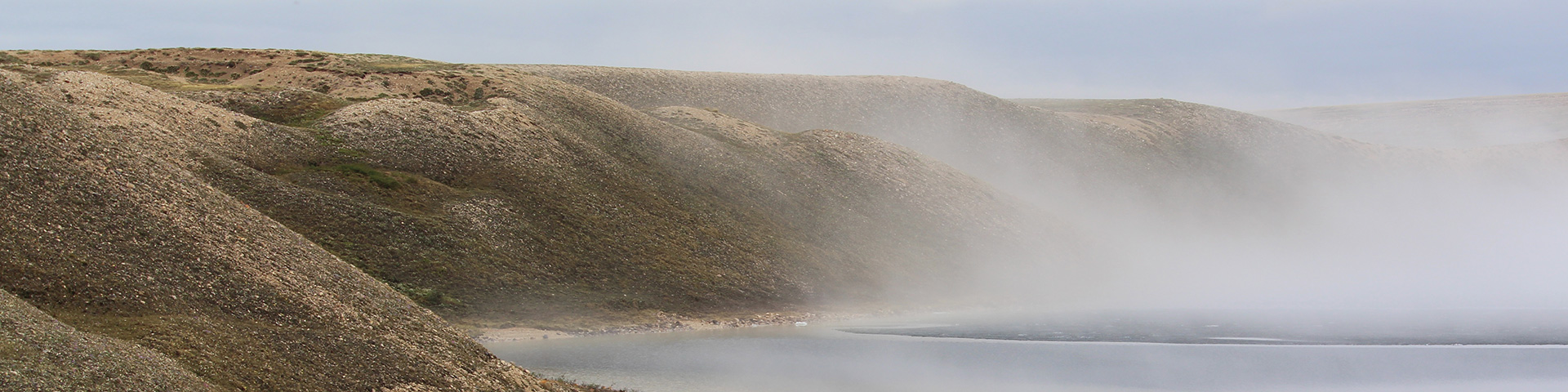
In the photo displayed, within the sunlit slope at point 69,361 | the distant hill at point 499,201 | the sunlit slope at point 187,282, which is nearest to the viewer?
the sunlit slope at point 69,361

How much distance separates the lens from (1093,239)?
90.7 m

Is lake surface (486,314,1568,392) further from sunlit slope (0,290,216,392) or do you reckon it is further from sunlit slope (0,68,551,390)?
sunlit slope (0,290,216,392)

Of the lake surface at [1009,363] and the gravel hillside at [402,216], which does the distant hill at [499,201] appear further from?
the lake surface at [1009,363]

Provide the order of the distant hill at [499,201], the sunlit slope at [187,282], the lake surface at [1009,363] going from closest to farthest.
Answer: the sunlit slope at [187,282] → the distant hill at [499,201] → the lake surface at [1009,363]

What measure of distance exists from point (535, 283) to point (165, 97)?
1959 cm

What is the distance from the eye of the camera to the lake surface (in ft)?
127

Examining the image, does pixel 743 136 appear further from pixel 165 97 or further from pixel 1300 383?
pixel 1300 383

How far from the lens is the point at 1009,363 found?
4372 cm

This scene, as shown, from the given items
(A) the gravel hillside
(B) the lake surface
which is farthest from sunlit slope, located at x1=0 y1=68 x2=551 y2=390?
(B) the lake surface

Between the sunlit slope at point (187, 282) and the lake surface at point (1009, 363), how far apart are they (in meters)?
7.49

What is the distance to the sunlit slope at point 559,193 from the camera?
52438 millimetres

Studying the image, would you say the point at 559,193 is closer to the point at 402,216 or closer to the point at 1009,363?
the point at 402,216

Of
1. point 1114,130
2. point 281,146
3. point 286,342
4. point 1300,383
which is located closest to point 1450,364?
point 1300,383

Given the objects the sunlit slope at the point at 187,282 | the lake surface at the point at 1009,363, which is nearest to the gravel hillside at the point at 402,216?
the sunlit slope at the point at 187,282
